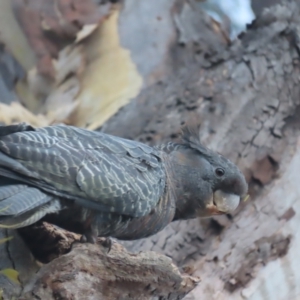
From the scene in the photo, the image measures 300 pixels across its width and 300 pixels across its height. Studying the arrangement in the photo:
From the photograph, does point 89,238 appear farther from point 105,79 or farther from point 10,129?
point 105,79

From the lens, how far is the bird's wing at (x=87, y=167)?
1387mm

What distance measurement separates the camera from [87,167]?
4.82 feet

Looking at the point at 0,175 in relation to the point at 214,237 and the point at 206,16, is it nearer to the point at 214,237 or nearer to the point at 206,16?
the point at 214,237

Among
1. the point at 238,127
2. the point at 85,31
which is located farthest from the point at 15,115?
the point at 238,127

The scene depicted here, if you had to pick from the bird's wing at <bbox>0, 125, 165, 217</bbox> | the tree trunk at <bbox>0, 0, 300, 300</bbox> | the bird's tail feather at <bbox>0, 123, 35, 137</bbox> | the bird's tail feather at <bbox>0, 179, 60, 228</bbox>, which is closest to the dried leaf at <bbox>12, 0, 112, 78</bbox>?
the tree trunk at <bbox>0, 0, 300, 300</bbox>

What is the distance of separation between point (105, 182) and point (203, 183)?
0.37 metres

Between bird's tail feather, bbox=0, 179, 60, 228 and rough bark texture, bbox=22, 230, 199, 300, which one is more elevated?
bird's tail feather, bbox=0, 179, 60, 228

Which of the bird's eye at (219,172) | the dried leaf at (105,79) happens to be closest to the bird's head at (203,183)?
the bird's eye at (219,172)

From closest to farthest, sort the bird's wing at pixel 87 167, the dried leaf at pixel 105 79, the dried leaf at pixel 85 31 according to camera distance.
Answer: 1. the bird's wing at pixel 87 167
2. the dried leaf at pixel 105 79
3. the dried leaf at pixel 85 31

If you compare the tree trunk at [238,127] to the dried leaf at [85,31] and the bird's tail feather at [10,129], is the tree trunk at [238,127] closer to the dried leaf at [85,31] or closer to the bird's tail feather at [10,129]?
the dried leaf at [85,31]

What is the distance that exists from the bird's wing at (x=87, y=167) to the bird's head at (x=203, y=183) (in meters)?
0.11

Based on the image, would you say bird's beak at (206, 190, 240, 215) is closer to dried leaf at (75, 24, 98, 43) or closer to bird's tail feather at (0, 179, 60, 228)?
bird's tail feather at (0, 179, 60, 228)

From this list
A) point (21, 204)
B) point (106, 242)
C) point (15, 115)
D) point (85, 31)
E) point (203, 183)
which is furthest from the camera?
point (85, 31)

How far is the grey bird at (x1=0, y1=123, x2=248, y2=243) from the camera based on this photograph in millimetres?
1364
